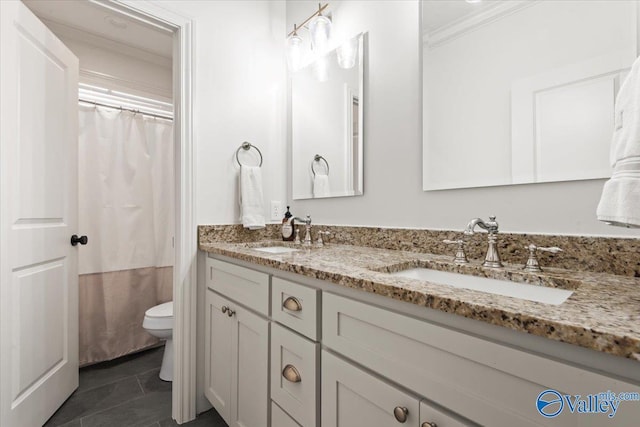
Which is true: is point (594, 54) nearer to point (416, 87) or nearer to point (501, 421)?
point (416, 87)

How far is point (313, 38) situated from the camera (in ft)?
5.58

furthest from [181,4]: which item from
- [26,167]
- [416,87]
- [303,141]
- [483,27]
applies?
[483,27]

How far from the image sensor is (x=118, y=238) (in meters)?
2.33

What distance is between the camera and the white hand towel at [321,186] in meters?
1.72

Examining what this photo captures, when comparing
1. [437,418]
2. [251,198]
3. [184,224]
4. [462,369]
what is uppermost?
[251,198]

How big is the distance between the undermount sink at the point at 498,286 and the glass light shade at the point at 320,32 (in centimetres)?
132

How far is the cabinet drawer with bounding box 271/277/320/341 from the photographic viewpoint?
90 centimetres

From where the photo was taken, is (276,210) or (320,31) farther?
(276,210)

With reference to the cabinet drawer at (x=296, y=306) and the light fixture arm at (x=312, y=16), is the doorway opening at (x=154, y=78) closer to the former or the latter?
the light fixture arm at (x=312, y=16)

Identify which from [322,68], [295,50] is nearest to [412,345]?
[322,68]

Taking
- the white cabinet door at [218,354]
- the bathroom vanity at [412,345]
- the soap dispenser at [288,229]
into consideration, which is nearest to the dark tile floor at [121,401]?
the white cabinet door at [218,354]

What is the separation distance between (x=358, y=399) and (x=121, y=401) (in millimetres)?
1593

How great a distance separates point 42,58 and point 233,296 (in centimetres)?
151

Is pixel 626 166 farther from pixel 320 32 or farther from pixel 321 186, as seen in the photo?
pixel 320 32
